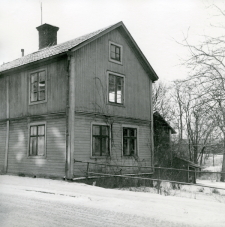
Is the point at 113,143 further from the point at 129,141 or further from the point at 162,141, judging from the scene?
the point at 162,141

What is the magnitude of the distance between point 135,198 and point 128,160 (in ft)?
26.4

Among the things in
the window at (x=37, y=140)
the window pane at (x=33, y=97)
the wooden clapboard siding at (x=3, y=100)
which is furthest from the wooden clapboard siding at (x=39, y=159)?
the window pane at (x=33, y=97)

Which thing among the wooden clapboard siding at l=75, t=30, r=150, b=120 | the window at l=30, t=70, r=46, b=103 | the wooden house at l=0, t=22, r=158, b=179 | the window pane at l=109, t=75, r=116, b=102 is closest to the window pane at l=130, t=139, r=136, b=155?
the wooden house at l=0, t=22, r=158, b=179

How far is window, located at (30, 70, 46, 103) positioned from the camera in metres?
16.4

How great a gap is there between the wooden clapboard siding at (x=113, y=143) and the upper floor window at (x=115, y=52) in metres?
3.34

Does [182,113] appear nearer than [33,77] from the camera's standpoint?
No

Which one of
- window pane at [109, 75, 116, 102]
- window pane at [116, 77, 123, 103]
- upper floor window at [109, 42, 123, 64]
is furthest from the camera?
window pane at [116, 77, 123, 103]

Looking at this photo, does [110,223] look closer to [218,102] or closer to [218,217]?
[218,217]

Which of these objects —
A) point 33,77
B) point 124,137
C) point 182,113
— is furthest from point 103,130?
point 182,113

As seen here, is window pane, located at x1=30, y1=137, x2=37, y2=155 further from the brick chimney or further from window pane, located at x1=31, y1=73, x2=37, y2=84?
the brick chimney

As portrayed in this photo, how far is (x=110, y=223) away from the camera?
6414 millimetres

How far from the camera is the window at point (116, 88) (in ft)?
57.4

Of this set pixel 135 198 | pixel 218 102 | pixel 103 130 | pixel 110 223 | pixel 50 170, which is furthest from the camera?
pixel 103 130

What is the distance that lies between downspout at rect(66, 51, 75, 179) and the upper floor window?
Result: 299 centimetres
